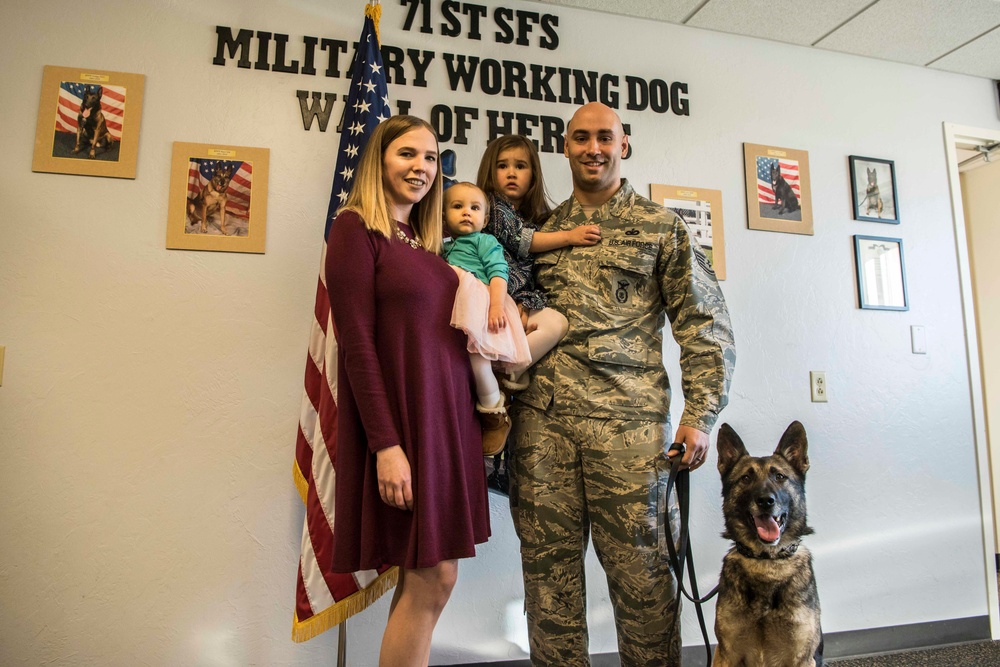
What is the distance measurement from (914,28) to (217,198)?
2.88 metres

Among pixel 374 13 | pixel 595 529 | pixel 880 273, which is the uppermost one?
pixel 374 13

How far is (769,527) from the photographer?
5.30 ft

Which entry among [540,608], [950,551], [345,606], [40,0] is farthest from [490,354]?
[950,551]

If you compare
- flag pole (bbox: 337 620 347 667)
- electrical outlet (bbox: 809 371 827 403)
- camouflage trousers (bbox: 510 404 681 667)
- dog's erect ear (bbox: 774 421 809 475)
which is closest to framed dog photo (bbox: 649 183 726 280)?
electrical outlet (bbox: 809 371 827 403)

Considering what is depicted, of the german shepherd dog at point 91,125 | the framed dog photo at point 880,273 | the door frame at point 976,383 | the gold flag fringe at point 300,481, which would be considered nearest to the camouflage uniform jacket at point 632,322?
the gold flag fringe at point 300,481

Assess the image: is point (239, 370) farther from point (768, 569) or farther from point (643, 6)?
point (643, 6)

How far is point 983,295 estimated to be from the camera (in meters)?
4.00

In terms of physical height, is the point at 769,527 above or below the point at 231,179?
below

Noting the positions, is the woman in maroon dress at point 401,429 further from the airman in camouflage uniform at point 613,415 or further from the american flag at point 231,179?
the american flag at point 231,179

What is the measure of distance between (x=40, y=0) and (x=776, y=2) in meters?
2.68

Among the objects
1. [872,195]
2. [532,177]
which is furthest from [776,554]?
[872,195]

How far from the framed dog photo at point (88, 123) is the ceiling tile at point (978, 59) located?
3391mm

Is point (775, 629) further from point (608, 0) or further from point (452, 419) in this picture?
point (608, 0)

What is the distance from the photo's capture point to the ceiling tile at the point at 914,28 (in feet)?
8.53
